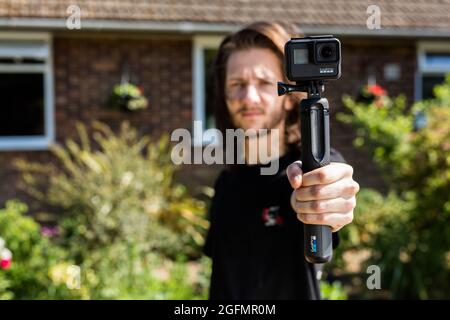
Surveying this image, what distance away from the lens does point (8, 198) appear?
6.88 m

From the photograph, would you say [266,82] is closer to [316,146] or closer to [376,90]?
[316,146]

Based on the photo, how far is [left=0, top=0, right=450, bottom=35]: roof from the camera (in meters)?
6.80

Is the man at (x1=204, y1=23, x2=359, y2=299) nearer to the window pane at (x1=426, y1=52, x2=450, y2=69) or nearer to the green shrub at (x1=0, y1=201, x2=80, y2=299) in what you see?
the green shrub at (x1=0, y1=201, x2=80, y2=299)

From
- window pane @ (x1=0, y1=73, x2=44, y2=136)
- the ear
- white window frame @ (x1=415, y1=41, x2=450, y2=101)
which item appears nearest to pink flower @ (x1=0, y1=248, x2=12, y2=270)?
the ear

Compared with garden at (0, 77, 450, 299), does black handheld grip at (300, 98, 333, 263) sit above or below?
above

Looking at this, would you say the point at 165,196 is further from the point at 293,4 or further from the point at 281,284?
the point at 281,284

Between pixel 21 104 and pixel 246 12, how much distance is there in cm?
325

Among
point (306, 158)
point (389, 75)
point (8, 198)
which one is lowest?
point (8, 198)

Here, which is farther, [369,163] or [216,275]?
[369,163]

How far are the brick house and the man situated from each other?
4935 mm

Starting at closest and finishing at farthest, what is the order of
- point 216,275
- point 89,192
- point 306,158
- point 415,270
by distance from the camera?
point 306,158 < point 216,275 < point 415,270 < point 89,192

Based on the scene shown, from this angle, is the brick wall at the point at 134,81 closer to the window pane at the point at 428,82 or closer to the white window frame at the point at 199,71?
the white window frame at the point at 199,71
